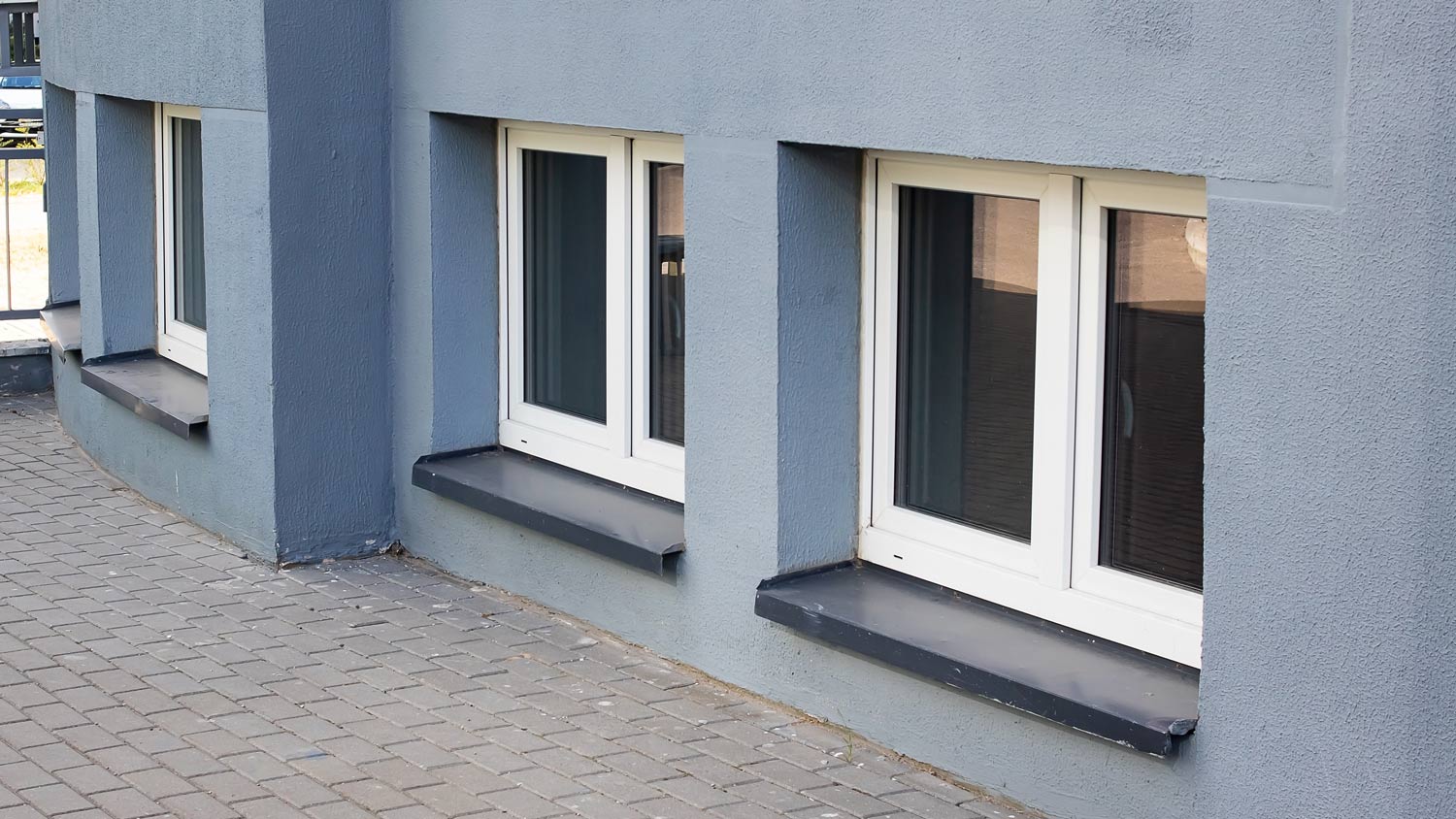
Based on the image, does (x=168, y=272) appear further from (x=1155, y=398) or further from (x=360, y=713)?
(x=1155, y=398)

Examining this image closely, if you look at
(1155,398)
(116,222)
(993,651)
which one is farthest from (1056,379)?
(116,222)

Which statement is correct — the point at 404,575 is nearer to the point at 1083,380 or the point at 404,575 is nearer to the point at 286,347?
the point at 286,347

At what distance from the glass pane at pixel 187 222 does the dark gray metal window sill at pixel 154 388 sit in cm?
30

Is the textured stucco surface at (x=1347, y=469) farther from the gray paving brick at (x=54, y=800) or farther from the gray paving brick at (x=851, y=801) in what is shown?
the gray paving brick at (x=54, y=800)

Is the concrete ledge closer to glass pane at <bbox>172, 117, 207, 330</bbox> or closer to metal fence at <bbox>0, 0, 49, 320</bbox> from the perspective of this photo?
metal fence at <bbox>0, 0, 49, 320</bbox>

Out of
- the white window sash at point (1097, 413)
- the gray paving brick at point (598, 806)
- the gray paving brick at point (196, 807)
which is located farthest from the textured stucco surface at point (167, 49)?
the white window sash at point (1097, 413)

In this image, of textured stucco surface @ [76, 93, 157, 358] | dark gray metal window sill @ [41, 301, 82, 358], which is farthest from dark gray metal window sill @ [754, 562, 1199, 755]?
dark gray metal window sill @ [41, 301, 82, 358]

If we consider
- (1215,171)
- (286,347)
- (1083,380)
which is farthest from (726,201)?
(286,347)

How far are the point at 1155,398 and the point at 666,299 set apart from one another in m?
2.30

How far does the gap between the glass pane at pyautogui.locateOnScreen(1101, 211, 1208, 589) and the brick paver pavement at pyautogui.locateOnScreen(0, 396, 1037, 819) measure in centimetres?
89

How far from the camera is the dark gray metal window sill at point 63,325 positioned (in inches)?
390

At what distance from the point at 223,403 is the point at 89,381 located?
1667 millimetres

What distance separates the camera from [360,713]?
5.71 meters

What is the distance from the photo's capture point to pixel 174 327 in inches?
366
